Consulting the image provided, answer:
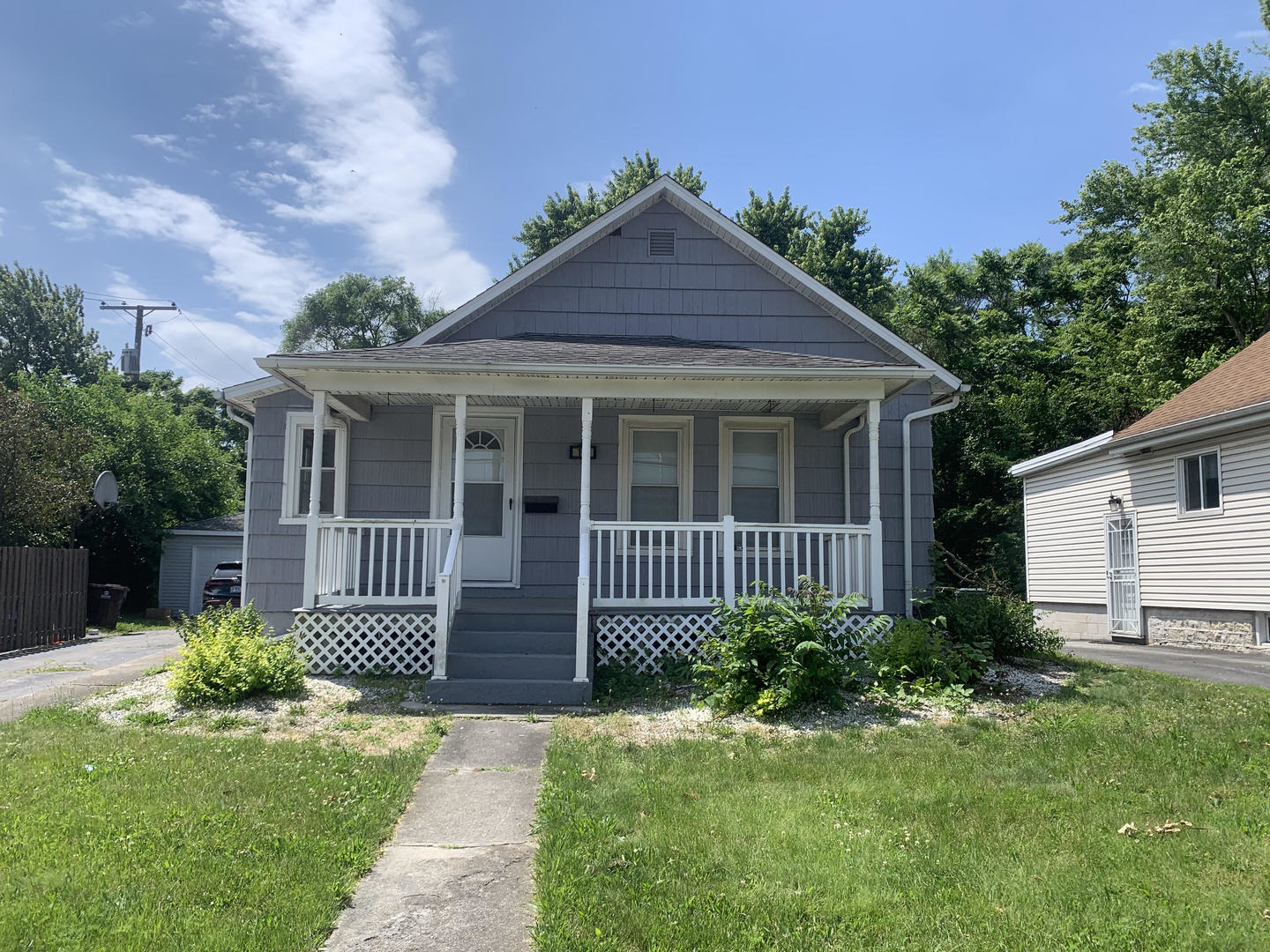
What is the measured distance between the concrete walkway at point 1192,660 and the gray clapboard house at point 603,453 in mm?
3286

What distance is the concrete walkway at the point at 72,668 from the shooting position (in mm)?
8453

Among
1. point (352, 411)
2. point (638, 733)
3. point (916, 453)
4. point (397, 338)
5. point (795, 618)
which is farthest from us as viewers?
point (397, 338)

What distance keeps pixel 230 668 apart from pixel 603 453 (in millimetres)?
4874

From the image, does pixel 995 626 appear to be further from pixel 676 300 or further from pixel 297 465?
pixel 297 465

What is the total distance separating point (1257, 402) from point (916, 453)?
5.04 metres

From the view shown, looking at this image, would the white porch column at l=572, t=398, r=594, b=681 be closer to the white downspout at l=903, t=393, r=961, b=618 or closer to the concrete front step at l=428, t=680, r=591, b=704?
the concrete front step at l=428, t=680, r=591, b=704

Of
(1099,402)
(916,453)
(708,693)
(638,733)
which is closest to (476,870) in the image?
(638,733)

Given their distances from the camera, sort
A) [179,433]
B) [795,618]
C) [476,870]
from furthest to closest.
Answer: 1. [179,433]
2. [795,618]
3. [476,870]

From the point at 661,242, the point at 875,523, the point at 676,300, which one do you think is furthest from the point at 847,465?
the point at 661,242

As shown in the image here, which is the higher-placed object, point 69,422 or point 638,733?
point 69,422

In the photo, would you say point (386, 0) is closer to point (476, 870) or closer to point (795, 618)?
point (795, 618)

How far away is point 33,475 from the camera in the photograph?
18438 mm

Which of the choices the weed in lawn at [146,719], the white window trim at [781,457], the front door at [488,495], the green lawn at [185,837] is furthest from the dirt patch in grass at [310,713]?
the white window trim at [781,457]

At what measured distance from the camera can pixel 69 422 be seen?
24125 millimetres
